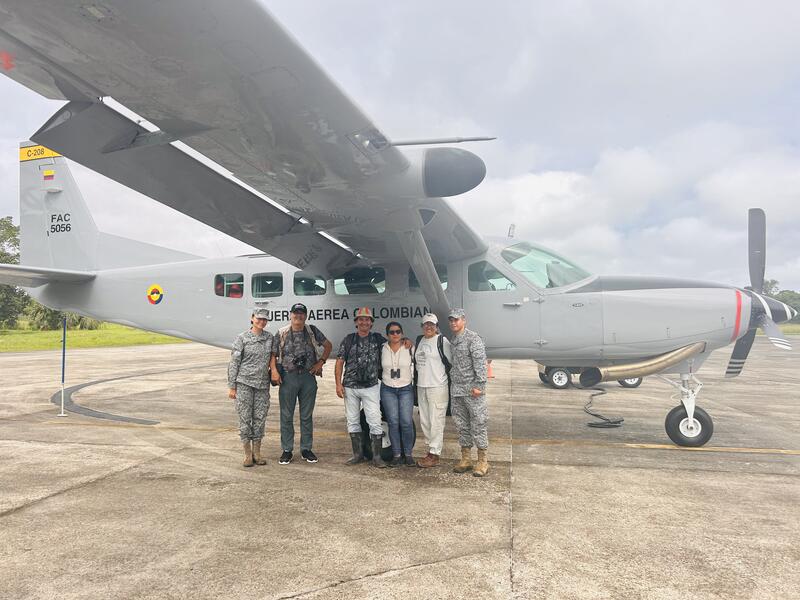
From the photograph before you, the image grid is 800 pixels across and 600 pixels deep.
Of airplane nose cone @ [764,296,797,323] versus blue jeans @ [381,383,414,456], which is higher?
airplane nose cone @ [764,296,797,323]

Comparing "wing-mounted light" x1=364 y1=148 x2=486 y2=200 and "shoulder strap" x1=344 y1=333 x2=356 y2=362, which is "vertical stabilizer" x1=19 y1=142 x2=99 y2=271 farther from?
"wing-mounted light" x1=364 y1=148 x2=486 y2=200

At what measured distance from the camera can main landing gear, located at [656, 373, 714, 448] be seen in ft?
19.6

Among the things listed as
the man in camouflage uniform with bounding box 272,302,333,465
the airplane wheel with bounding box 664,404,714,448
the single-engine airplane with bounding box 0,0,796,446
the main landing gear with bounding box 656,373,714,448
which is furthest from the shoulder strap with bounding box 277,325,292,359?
the airplane wheel with bounding box 664,404,714,448

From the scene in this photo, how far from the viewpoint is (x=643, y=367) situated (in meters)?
6.26

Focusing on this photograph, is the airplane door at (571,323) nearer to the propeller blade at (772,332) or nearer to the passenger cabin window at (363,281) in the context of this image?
the propeller blade at (772,332)

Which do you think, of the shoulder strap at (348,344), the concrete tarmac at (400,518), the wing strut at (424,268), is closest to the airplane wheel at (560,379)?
the concrete tarmac at (400,518)

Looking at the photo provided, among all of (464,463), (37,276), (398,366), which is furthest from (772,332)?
(37,276)

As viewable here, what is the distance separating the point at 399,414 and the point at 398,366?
1.79 feet

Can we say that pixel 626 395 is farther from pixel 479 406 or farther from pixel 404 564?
pixel 404 564

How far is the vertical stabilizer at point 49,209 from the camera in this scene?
8953 millimetres

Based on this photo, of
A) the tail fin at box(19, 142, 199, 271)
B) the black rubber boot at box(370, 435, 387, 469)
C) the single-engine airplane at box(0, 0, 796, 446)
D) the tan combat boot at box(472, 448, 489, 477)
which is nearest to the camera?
the single-engine airplane at box(0, 0, 796, 446)

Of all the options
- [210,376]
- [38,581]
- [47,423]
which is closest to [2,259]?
[210,376]

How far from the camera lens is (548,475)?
484 centimetres

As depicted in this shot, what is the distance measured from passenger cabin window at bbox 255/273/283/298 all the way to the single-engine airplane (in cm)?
3
